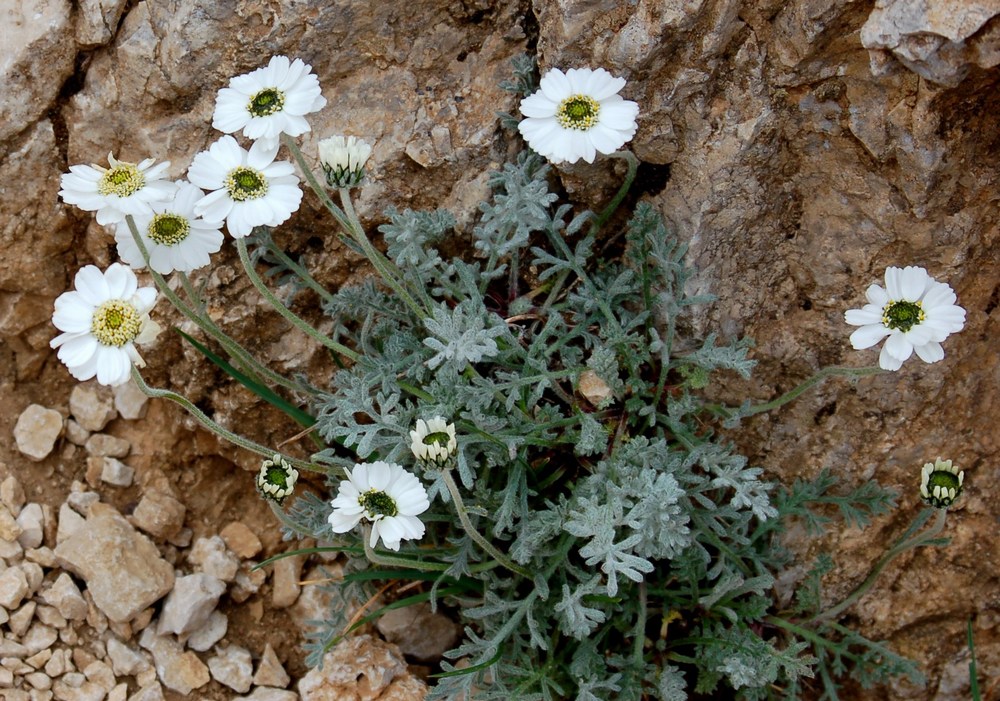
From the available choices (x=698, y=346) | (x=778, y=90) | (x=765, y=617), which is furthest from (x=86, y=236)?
(x=765, y=617)

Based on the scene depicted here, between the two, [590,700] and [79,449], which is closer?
[590,700]

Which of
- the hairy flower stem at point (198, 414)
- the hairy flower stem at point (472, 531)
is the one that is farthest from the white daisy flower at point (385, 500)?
the hairy flower stem at point (198, 414)

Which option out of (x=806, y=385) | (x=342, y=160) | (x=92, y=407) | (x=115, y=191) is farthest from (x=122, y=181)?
(x=806, y=385)

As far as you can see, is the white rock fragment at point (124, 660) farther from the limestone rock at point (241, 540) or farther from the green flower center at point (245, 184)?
the green flower center at point (245, 184)

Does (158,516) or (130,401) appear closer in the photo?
(158,516)

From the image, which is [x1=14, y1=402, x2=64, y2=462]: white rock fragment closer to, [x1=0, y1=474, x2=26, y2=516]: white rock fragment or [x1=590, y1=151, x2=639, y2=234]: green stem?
[x1=0, y1=474, x2=26, y2=516]: white rock fragment

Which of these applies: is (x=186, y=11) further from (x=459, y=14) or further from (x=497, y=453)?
(x=497, y=453)

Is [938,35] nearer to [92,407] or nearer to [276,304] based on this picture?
[276,304]
